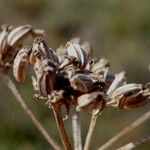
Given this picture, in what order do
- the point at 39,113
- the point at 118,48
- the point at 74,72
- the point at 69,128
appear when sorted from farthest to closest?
the point at 118,48 < the point at 39,113 < the point at 69,128 < the point at 74,72

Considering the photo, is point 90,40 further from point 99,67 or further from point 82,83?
point 82,83

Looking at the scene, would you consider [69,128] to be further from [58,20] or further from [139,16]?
[58,20]

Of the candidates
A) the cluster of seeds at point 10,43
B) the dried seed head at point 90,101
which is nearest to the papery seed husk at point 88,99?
the dried seed head at point 90,101

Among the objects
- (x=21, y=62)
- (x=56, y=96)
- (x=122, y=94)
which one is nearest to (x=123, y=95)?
(x=122, y=94)

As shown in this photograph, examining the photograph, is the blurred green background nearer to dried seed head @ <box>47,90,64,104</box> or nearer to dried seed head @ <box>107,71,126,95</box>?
dried seed head @ <box>107,71,126,95</box>

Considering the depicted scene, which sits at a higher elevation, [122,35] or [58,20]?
[58,20]

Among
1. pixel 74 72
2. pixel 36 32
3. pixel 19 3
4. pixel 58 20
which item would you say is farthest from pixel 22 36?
pixel 19 3

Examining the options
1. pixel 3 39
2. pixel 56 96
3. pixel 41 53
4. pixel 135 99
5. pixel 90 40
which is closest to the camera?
pixel 56 96
